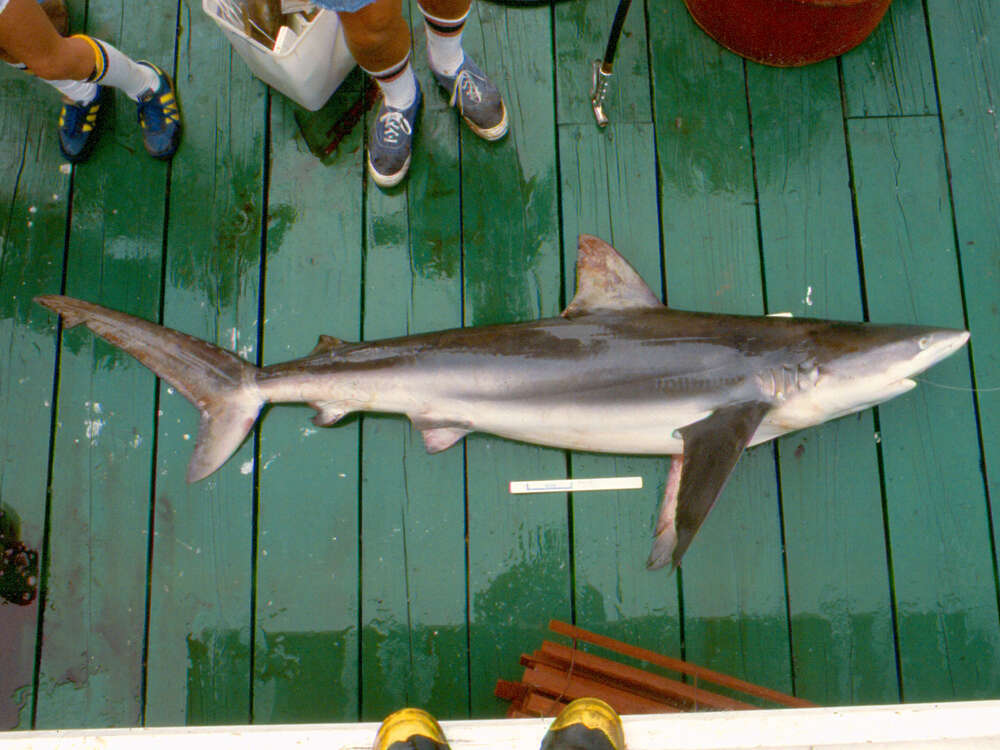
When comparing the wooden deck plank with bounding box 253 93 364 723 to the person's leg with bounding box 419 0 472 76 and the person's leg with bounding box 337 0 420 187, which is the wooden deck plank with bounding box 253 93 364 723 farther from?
the person's leg with bounding box 419 0 472 76

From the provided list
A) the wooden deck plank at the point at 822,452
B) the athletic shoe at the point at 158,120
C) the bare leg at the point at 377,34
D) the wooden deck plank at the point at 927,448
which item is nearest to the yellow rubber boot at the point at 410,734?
the wooden deck plank at the point at 822,452

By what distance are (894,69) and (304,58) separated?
256cm

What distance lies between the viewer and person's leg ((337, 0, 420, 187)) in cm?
240

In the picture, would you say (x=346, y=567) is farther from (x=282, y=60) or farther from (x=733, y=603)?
(x=282, y=60)

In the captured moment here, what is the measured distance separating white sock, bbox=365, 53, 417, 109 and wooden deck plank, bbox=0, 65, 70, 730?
4.89 ft

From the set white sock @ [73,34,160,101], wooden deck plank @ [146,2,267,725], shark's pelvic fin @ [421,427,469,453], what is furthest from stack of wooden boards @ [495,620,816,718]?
white sock @ [73,34,160,101]

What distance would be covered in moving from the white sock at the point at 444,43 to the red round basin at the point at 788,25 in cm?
111

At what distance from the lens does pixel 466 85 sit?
A: 9.61 ft

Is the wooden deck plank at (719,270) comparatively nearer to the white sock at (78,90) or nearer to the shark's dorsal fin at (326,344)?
the shark's dorsal fin at (326,344)

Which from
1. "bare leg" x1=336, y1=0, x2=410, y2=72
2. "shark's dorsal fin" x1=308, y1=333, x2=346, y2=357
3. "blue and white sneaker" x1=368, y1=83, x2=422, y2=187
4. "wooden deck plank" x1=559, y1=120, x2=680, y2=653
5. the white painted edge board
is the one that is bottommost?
the white painted edge board

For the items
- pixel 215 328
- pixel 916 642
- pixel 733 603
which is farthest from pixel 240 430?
pixel 916 642

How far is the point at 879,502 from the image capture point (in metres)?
2.79

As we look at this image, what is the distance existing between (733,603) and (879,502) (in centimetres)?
71

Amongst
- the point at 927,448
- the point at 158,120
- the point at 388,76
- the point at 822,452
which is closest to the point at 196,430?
the point at 158,120
